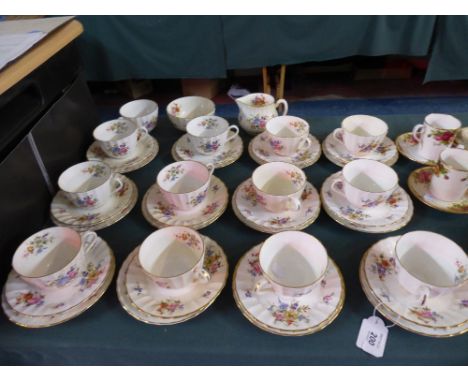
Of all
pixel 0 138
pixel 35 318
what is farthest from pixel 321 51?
pixel 35 318

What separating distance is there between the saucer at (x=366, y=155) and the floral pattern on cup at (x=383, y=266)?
0.98ft

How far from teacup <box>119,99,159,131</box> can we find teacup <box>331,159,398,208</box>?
57 centimetres

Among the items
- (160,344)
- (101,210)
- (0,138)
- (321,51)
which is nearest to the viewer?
(160,344)

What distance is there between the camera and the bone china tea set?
60cm

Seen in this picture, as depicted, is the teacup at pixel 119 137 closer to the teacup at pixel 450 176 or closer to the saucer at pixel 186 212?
the saucer at pixel 186 212

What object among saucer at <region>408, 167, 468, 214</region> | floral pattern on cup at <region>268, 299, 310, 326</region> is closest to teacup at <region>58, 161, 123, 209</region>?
floral pattern on cup at <region>268, 299, 310, 326</region>

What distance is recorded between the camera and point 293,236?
670 mm

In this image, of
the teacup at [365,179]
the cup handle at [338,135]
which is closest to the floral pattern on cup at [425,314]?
the teacup at [365,179]

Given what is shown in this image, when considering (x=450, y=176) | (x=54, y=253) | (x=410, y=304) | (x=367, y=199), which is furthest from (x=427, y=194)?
(x=54, y=253)

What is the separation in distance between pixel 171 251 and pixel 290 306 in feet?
0.82

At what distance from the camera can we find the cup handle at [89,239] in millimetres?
708

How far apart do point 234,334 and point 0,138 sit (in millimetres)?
582

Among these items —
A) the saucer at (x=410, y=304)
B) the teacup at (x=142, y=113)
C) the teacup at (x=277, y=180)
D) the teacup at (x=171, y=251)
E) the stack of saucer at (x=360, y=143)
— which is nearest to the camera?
the saucer at (x=410, y=304)

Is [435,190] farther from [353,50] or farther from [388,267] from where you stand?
[353,50]
